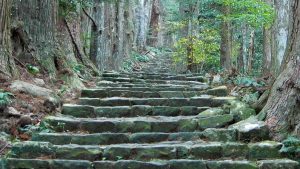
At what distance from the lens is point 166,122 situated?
654cm

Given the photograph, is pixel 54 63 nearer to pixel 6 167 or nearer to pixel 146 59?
pixel 6 167

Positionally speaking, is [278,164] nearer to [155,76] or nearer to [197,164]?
[197,164]

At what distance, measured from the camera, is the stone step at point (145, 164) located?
5.02 m

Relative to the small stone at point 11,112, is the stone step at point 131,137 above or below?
below

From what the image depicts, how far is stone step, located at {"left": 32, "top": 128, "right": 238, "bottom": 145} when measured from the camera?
19.4 feet

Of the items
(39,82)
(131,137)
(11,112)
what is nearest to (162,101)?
(131,137)

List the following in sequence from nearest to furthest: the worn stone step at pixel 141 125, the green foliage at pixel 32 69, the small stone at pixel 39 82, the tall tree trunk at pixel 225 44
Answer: the worn stone step at pixel 141 125, the small stone at pixel 39 82, the green foliage at pixel 32 69, the tall tree trunk at pixel 225 44

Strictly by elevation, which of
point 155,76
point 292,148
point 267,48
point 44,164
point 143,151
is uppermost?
point 267,48

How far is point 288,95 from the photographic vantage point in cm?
562

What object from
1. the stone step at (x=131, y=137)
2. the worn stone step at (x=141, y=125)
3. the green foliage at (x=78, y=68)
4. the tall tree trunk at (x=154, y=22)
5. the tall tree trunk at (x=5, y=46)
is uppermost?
the tall tree trunk at (x=154, y=22)

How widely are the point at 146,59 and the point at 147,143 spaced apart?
70.2 ft

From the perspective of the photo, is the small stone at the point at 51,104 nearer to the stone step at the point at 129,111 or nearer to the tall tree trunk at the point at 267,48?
the stone step at the point at 129,111

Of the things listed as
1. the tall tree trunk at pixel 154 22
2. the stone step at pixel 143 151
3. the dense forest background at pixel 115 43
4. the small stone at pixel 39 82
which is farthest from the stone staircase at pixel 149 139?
the tall tree trunk at pixel 154 22

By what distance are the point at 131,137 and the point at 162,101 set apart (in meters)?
1.78
